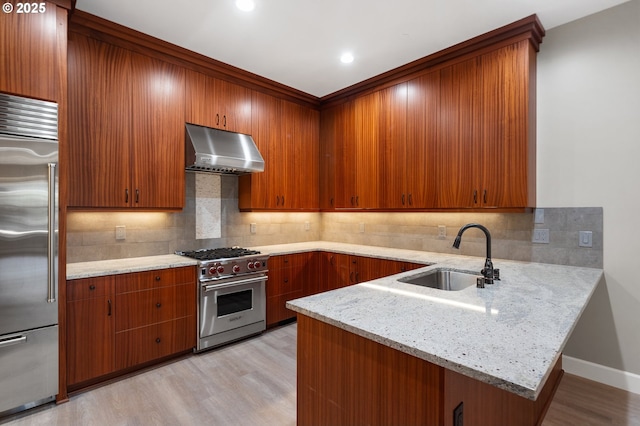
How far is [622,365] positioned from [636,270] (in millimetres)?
741

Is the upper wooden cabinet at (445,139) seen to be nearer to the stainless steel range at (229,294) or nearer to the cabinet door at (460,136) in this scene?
the cabinet door at (460,136)

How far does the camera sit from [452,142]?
309cm

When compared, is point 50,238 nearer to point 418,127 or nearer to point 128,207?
point 128,207

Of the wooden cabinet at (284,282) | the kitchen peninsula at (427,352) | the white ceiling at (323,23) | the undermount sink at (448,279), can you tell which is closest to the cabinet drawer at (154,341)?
the wooden cabinet at (284,282)

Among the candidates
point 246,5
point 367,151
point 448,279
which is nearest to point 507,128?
point 448,279

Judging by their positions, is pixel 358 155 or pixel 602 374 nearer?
pixel 602 374

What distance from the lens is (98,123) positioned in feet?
8.71

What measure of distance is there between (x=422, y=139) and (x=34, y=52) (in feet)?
10.5

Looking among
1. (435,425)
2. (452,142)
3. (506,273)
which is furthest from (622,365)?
(435,425)

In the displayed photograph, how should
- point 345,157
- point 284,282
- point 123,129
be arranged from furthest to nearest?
point 345,157
point 284,282
point 123,129

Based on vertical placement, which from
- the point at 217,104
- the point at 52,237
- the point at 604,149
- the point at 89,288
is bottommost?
the point at 89,288

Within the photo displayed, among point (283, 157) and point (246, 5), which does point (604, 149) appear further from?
point (283, 157)

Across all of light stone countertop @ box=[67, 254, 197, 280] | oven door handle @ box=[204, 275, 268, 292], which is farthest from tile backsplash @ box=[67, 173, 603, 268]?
oven door handle @ box=[204, 275, 268, 292]

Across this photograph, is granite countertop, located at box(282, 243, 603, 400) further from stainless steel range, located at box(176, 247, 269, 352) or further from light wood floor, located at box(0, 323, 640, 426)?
stainless steel range, located at box(176, 247, 269, 352)
